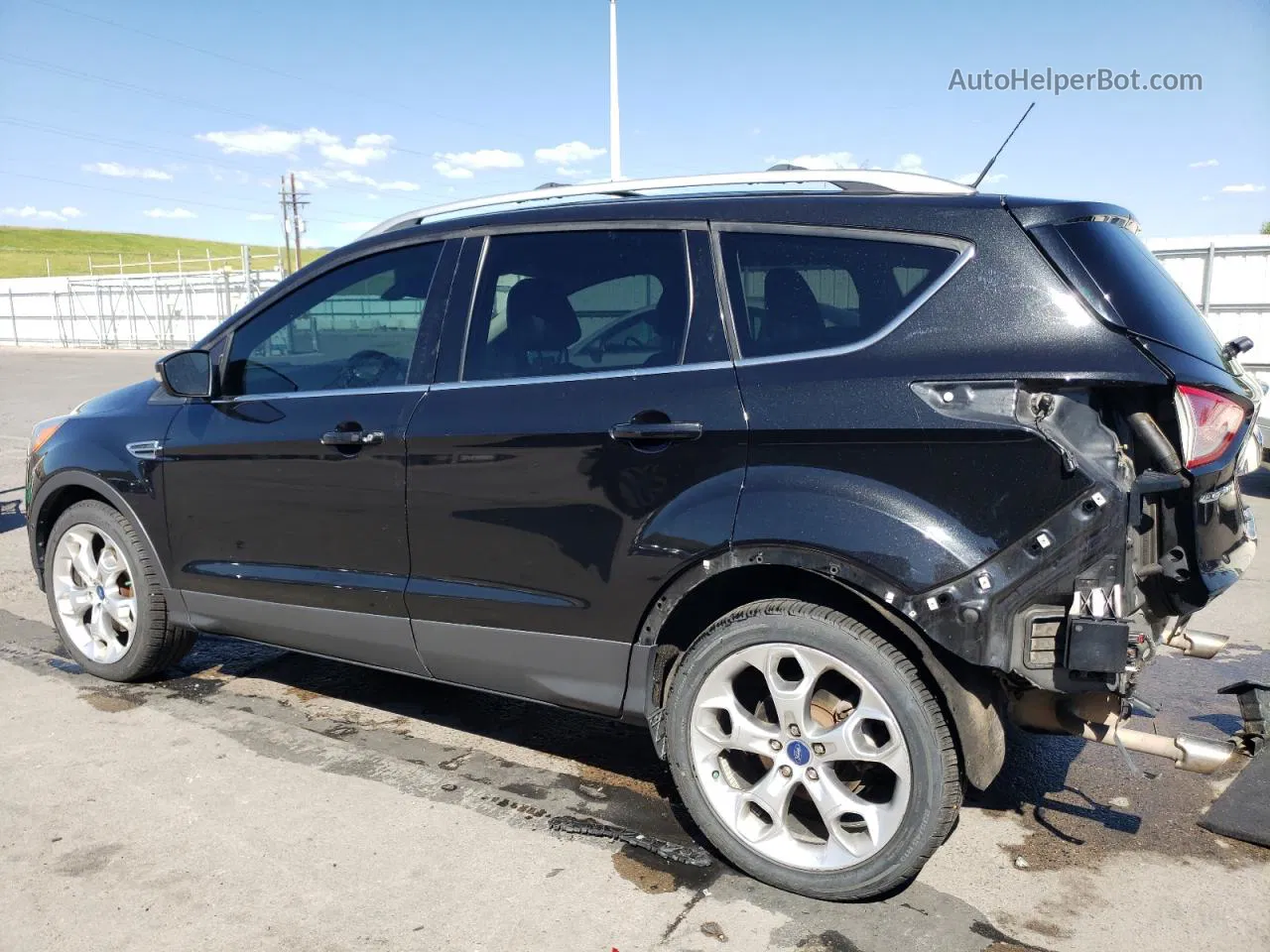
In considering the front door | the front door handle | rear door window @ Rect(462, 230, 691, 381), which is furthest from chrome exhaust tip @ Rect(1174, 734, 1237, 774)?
the front door handle

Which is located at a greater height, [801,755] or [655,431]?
[655,431]

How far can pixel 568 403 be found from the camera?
3152mm

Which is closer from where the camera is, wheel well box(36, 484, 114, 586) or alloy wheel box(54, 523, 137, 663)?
alloy wheel box(54, 523, 137, 663)

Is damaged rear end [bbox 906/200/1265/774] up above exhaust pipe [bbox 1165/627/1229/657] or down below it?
above

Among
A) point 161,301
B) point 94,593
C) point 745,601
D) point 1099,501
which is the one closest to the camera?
point 1099,501

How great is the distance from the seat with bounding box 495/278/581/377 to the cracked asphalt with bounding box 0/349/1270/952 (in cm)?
143

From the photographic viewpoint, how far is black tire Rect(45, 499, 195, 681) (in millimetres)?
4355

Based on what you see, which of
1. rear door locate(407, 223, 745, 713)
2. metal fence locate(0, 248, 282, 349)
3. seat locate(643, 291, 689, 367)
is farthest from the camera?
metal fence locate(0, 248, 282, 349)

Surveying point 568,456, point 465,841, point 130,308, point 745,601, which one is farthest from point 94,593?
point 130,308

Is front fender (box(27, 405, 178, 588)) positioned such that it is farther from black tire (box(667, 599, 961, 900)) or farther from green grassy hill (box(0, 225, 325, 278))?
green grassy hill (box(0, 225, 325, 278))

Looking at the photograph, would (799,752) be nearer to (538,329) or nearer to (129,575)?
(538,329)

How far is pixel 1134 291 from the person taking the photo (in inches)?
106

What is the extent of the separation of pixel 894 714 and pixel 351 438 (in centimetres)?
197

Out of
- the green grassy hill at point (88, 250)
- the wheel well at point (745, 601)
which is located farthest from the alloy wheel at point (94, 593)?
the green grassy hill at point (88, 250)
